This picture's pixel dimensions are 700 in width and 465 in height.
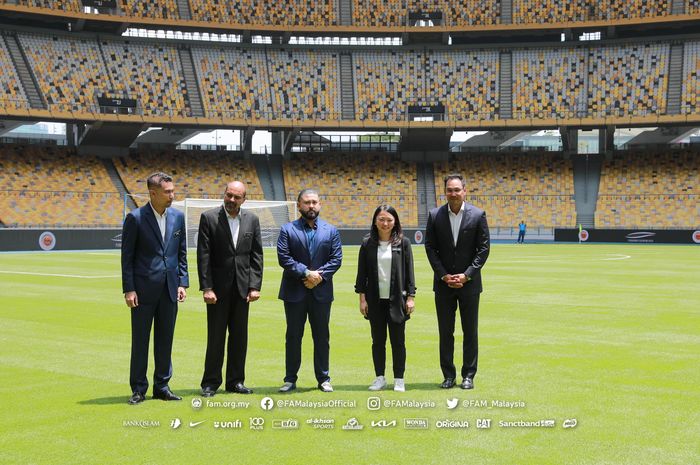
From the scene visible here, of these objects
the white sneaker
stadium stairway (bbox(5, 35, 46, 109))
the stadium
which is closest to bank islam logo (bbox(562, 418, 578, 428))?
the white sneaker

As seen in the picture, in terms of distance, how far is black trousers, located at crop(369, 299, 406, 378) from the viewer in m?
8.33

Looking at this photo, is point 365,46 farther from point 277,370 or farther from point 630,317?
point 277,370

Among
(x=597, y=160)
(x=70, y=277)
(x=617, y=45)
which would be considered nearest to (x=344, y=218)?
(x=597, y=160)

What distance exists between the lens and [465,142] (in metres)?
73.4

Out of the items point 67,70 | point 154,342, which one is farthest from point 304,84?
point 154,342

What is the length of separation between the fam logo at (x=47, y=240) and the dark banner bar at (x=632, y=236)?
1355 inches

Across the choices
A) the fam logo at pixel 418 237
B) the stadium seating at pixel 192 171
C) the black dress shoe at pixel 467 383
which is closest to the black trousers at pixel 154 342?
the black dress shoe at pixel 467 383

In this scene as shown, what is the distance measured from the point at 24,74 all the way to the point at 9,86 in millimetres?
1825

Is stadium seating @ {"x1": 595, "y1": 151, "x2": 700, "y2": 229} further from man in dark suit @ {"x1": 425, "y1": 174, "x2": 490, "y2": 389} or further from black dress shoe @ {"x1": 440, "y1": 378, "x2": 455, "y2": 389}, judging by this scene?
black dress shoe @ {"x1": 440, "y1": 378, "x2": 455, "y2": 389}

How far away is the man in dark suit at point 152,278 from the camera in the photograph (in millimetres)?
7770

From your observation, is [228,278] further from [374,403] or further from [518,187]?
[518,187]

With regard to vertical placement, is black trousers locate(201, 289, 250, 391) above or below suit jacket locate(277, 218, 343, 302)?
below

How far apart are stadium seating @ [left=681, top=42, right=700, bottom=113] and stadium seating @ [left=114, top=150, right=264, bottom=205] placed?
110 feet

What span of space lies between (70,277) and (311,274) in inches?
731
